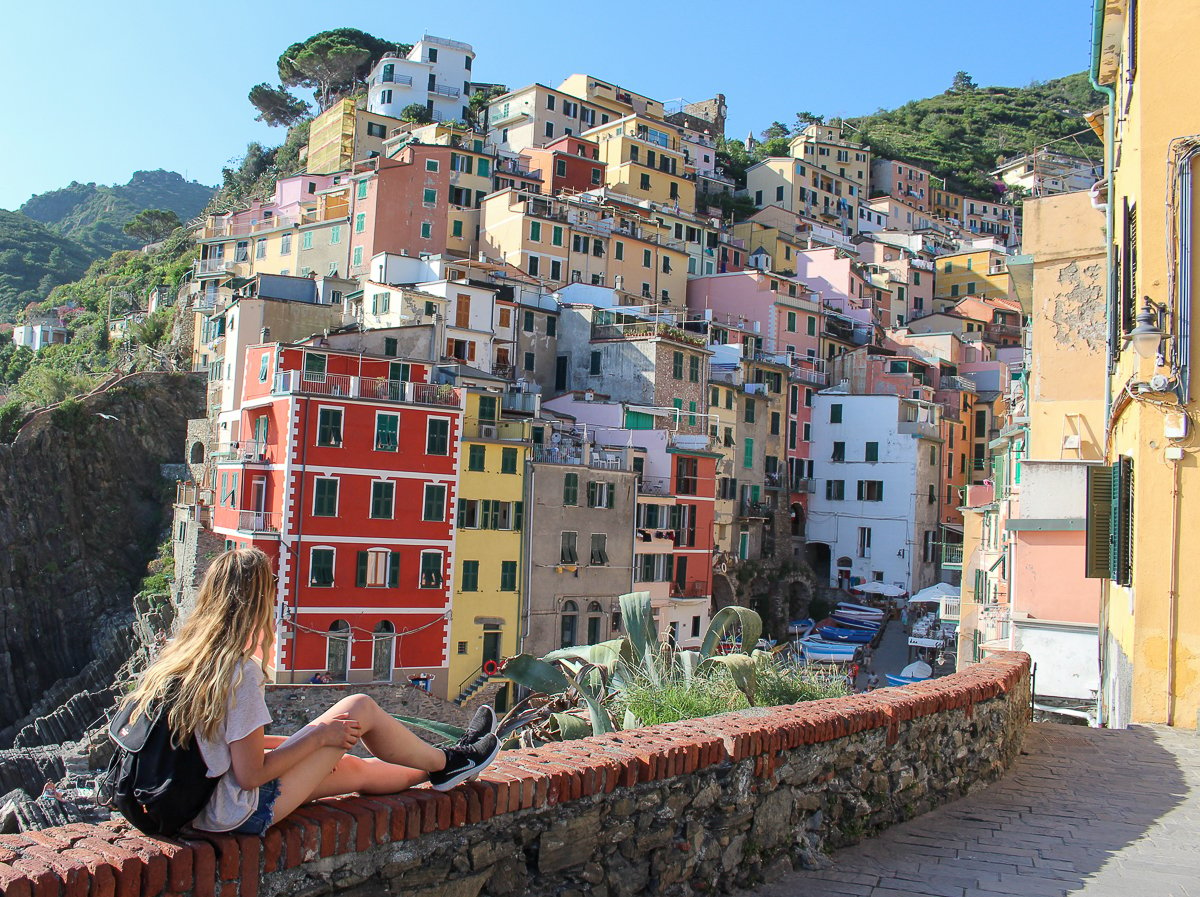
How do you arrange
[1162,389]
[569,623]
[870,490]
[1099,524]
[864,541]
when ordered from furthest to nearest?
[870,490]
[864,541]
[569,623]
[1099,524]
[1162,389]

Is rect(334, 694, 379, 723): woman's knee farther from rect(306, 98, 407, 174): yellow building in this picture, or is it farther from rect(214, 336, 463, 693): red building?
rect(306, 98, 407, 174): yellow building

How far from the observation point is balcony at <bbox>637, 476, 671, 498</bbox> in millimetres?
41650

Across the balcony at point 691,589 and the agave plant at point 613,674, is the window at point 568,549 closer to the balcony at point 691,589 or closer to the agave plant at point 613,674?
the balcony at point 691,589

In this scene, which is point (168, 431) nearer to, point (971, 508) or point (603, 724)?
point (971, 508)

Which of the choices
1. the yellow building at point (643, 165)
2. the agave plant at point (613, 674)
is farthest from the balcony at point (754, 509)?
the agave plant at point (613, 674)

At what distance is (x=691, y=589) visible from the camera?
43.8 metres

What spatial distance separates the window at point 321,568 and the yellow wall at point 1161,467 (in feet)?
84.3

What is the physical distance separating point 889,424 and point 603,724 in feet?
Result: 168

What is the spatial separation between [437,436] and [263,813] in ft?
104

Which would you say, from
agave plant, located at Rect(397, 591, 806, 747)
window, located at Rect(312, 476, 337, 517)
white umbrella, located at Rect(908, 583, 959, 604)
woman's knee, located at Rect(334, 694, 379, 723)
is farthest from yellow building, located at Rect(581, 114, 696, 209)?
woman's knee, located at Rect(334, 694, 379, 723)

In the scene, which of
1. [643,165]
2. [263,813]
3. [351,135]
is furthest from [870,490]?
[263,813]

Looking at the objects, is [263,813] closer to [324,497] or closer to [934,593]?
[324,497]

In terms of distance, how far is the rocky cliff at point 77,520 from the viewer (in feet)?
161

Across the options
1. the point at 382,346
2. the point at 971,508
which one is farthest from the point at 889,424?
the point at 382,346
